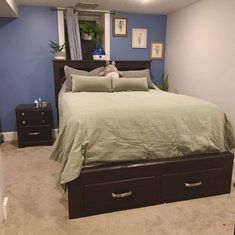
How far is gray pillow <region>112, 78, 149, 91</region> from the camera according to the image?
332cm

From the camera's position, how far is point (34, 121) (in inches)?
141

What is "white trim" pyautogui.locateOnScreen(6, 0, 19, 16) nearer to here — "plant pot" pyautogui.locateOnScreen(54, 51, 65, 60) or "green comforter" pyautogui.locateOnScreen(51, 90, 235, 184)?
"plant pot" pyautogui.locateOnScreen(54, 51, 65, 60)

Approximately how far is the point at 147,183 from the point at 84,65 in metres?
2.42

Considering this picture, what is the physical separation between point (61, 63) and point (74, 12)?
879 mm


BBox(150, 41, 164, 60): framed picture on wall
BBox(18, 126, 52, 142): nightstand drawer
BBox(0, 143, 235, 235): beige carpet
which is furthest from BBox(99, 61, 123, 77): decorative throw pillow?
BBox(0, 143, 235, 235): beige carpet

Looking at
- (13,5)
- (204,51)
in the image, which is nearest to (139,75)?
(204,51)

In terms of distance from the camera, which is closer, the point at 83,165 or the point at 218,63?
the point at 83,165

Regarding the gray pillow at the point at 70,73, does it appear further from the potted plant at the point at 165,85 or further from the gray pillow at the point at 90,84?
the potted plant at the point at 165,85

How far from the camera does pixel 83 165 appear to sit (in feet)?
6.17

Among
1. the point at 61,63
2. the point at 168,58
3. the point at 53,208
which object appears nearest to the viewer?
the point at 53,208

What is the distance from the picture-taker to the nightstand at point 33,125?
3.53 meters

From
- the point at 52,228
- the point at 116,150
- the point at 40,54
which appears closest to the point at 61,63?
the point at 40,54

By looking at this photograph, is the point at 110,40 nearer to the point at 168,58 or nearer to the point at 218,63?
the point at 168,58

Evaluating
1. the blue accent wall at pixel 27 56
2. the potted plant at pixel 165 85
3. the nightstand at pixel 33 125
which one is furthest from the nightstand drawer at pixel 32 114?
the potted plant at pixel 165 85
